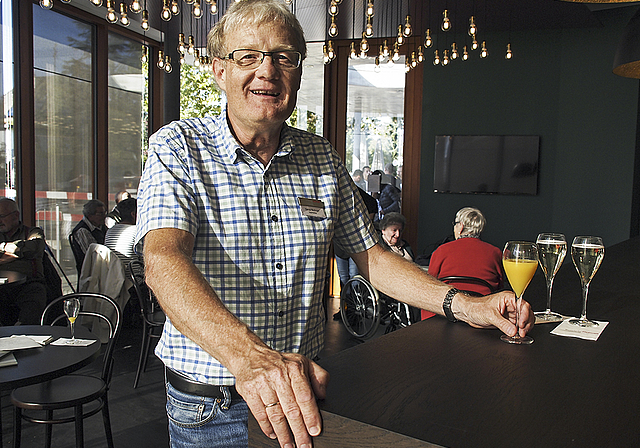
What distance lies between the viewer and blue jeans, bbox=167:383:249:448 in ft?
4.09

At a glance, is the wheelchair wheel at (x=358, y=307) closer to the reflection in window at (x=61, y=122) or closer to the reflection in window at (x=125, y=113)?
the reflection in window at (x=61, y=122)

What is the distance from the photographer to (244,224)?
1.24 metres

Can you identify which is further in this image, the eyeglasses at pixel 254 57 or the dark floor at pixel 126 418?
the dark floor at pixel 126 418

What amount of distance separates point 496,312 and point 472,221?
117 inches

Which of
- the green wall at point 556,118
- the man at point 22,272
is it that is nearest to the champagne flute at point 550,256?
the man at point 22,272

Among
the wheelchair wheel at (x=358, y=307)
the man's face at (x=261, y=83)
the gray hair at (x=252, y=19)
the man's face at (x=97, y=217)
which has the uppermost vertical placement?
the gray hair at (x=252, y=19)

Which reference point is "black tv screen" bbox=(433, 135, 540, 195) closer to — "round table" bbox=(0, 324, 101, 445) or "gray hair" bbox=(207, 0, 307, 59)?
"round table" bbox=(0, 324, 101, 445)

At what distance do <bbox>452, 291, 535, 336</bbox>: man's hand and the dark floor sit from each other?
256 cm

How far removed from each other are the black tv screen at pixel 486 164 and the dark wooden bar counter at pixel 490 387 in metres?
5.78

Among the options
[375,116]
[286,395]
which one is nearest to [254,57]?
[286,395]

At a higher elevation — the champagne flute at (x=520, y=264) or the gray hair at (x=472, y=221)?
the champagne flute at (x=520, y=264)

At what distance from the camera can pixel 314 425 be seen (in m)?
0.68

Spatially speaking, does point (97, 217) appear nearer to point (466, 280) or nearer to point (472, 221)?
point (472, 221)

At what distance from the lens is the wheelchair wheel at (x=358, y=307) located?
5.24 metres
